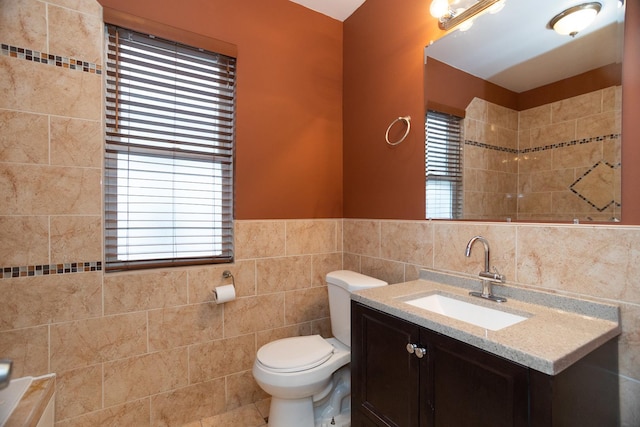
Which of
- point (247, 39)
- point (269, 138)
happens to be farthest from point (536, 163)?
point (247, 39)

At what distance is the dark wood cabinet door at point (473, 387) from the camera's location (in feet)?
2.74

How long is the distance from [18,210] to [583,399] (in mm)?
2359

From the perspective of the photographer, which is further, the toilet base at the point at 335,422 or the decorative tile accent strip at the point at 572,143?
the toilet base at the point at 335,422

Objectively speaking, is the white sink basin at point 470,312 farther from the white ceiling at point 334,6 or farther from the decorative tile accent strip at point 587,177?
the white ceiling at point 334,6

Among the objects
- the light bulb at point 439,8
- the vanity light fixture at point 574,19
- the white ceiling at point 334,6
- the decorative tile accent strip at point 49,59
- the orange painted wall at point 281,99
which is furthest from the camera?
the white ceiling at point 334,6

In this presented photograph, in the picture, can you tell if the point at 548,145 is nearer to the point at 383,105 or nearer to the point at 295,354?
the point at 383,105

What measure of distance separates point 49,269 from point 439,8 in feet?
7.82

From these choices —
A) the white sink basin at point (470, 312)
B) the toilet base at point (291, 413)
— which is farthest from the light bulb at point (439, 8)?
the toilet base at point (291, 413)

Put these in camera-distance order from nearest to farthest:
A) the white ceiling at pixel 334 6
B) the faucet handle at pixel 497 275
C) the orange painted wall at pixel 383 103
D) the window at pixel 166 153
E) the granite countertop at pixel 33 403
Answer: the granite countertop at pixel 33 403
the faucet handle at pixel 497 275
the window at pixel 166 153
the orange painted wall at pixel 383 103
the white ceiling at pixel 334 6

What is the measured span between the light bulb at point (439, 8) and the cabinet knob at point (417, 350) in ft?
5.30

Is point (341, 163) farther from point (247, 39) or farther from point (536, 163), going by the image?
point (536, 163)

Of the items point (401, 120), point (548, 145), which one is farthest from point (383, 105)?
point (548, 145)

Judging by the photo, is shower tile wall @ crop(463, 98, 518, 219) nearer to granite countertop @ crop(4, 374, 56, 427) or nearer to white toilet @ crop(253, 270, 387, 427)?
white toilet @ crop(253, 270, 387, 427)

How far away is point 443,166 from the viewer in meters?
1.67
